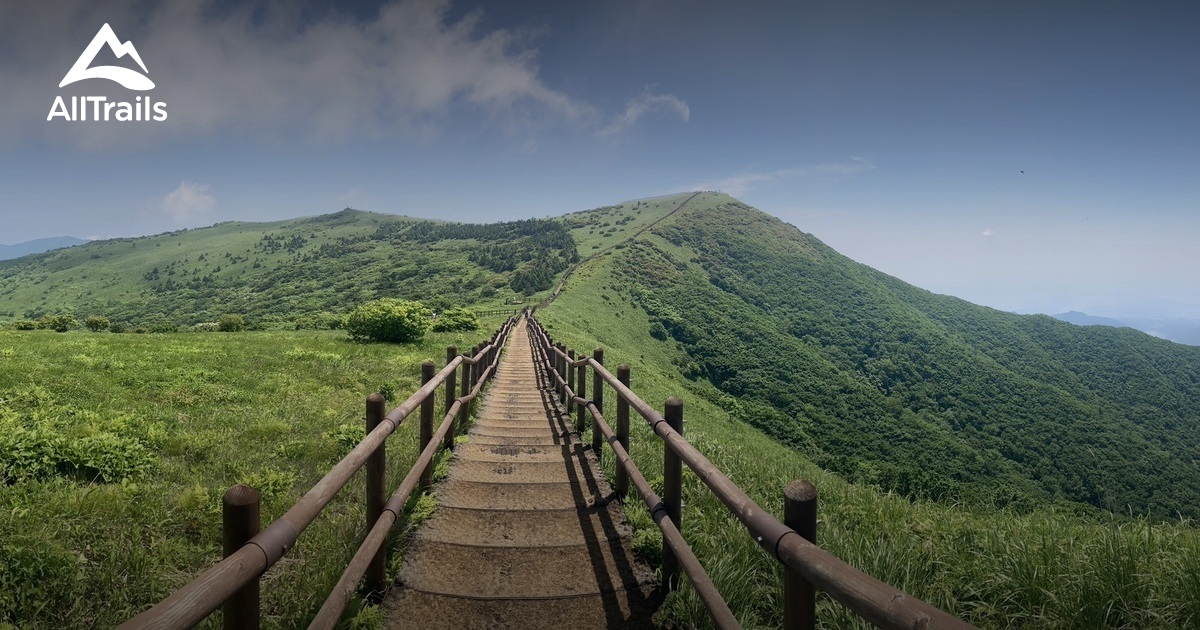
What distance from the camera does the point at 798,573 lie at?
A: 2277 mm

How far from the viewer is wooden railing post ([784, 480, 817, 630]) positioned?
2.29 m

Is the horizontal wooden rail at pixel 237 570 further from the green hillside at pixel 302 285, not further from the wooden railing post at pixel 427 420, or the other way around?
the green hillside at pixel 302 285

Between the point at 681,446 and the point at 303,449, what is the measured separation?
6.05m

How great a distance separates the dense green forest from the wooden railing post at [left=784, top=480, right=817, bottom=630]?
50.4ft

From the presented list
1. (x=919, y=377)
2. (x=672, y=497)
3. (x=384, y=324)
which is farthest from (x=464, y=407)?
(x=919, y=377)

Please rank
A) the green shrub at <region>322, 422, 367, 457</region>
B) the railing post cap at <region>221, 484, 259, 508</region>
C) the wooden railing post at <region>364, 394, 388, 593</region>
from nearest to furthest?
the railing post cap at <region>221, 484, 259, 508</region>, the wooden railing post at <region>364, 394, 388, 593</region>, the green shrub at <region>322, 422, 367, 457</region>

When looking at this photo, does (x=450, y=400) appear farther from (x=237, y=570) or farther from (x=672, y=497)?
(x=237, y=570)

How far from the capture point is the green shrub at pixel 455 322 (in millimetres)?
34625

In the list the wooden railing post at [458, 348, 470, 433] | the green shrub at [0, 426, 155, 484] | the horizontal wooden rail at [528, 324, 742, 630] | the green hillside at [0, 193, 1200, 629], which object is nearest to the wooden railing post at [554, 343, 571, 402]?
the wooden railing post at [458, 348, 470, 433]

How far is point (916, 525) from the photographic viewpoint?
5266 mm

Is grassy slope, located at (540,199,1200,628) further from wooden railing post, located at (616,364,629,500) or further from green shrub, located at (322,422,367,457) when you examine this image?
green shrub, located at (322,422,367,457)

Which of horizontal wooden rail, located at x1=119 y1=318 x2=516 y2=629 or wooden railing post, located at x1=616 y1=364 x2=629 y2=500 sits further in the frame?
wooden railing post, located at x1=616 y1=364 x2=629 y2=500

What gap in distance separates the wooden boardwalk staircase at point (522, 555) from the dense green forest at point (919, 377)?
44.3 ft

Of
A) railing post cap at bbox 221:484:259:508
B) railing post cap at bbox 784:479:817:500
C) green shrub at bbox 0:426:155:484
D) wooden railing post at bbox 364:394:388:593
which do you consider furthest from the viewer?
green shrub at bbox 0:426:155:484
